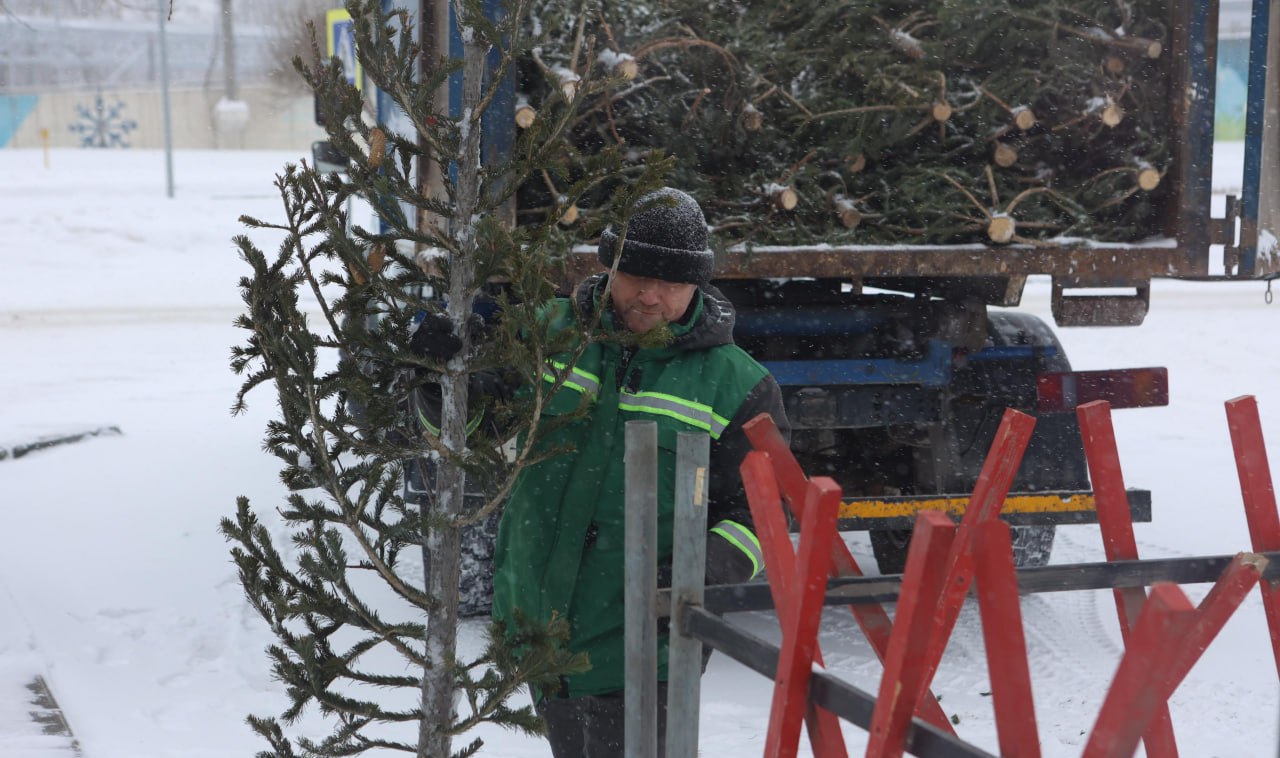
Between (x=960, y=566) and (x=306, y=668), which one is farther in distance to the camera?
(x=306, y=668)

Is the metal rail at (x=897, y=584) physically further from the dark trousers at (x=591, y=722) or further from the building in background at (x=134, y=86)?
the building in background at (x=134, y=86)

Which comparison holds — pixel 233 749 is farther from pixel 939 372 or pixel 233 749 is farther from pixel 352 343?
pixel 939 372

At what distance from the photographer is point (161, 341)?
12.7 meters

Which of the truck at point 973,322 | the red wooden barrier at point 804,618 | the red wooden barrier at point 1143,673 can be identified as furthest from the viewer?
the truck at point 973,322

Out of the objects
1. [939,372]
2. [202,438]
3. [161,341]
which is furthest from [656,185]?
[161,341]

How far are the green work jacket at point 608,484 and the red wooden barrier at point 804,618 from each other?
66cm

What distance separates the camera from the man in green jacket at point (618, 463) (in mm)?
2477

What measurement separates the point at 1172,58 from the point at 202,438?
6.30 m

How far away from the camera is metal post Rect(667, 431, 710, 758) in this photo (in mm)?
1966

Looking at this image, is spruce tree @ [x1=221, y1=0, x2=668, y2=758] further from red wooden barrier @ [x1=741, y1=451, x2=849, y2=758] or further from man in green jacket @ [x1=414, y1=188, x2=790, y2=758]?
red wooden barrier @ [x1=741, y1=451, x2=849, y2=758]

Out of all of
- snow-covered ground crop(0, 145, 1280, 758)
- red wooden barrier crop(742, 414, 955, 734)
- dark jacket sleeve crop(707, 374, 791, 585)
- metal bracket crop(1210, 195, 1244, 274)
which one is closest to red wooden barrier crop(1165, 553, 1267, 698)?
red wooden barrier crop(742, 414, 955, 734)

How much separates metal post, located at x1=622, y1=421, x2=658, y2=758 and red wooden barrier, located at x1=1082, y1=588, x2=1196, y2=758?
0.78m

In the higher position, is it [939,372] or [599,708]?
[939,372]


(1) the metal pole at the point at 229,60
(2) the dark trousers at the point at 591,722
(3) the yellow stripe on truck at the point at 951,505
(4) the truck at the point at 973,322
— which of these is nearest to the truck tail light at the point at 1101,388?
(4) the truck at the point at 973,322
